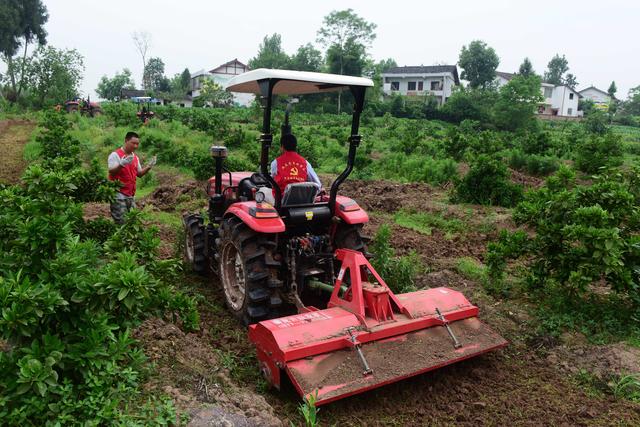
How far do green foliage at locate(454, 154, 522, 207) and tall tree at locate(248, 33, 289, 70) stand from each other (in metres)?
54.2

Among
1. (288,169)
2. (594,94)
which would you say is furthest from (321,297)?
(594,94)

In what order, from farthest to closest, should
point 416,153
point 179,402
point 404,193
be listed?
point 416,153 < point 404,193 < point 179,402

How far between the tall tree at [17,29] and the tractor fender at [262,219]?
1770 inches

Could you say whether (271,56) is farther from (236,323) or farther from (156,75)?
(236,323)

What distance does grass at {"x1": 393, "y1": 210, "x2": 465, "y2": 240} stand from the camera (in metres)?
8.90

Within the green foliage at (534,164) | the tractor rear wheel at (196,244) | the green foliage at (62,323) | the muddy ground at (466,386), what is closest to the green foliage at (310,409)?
the muddy ground at (466,386)

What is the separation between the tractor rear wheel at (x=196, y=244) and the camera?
613 cm

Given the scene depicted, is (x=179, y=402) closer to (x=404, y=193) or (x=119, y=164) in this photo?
(x=119, y=164)

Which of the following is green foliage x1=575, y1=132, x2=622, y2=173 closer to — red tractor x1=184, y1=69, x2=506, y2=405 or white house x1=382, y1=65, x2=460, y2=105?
red tractor x1=184, y1=69, x2=506, y2=405

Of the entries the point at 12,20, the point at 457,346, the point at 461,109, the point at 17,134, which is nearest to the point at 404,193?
the point at 457,346

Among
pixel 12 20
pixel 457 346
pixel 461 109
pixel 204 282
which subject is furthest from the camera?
pixel 12 20

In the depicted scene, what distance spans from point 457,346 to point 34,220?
10.3ft

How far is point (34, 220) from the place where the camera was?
3201 mm

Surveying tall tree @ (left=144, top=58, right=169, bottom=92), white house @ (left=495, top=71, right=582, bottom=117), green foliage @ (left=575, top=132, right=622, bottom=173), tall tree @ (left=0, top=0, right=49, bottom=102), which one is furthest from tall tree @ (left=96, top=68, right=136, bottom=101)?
green foliage @ (left=575, top=132, right=622, bottom=173)
